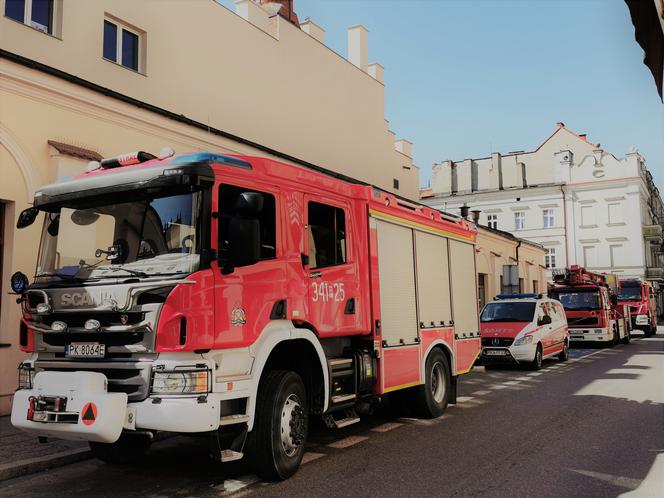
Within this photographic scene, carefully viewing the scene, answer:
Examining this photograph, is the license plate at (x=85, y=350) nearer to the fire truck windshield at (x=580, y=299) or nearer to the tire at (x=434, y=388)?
the tire at (x=434, y=388)

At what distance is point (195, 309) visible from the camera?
5059 millimetres

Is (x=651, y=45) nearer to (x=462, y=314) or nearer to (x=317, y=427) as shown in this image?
(x=317, y=427)

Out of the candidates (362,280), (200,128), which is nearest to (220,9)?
(200,128)

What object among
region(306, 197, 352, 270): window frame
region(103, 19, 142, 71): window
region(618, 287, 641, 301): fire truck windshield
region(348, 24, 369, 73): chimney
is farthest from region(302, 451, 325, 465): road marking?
region(618, 287, 641, 301): fire truck windshield

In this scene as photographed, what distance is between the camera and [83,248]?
5.75 metres

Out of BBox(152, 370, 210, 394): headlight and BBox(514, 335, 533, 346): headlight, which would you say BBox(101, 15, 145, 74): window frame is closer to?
BBox(152, 370, 210, 394): headlight

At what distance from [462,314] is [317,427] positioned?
10.5 feet

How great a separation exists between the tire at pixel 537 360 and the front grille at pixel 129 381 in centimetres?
1296

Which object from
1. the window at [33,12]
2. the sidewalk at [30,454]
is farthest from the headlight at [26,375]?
the window at [33,12]

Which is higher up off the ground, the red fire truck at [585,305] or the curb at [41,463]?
the red fire truck at [585,305]

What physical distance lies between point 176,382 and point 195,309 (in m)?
0.59

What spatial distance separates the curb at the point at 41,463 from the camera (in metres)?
6.10

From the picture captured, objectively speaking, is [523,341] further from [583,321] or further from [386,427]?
[583,321]

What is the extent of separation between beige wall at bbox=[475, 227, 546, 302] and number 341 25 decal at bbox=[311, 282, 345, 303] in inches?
771
